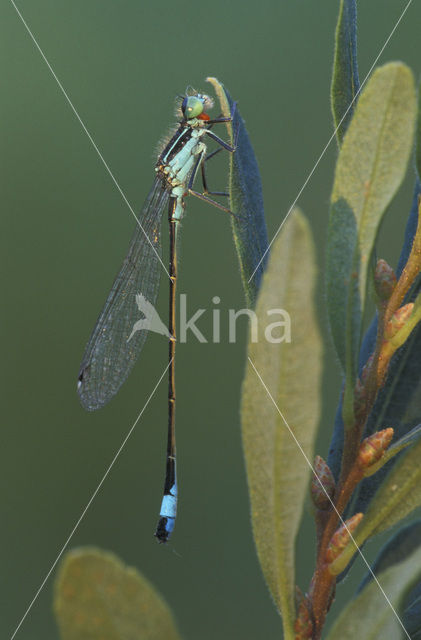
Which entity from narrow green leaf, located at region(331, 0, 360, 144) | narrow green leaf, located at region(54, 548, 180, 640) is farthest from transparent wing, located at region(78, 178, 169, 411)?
narrow green leaf, located at region(54, 548, 180, 640)

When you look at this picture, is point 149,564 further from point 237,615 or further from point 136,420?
point 136,420

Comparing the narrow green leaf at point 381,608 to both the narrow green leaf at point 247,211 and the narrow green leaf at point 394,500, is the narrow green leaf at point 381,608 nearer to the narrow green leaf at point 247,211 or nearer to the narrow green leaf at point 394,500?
the narrow green leaf at point 394,500

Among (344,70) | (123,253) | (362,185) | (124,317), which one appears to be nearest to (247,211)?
(344,70)

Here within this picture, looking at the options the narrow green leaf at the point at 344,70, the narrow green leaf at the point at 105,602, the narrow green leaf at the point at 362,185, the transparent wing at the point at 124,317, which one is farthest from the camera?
the transparent wing at the point at 124,317

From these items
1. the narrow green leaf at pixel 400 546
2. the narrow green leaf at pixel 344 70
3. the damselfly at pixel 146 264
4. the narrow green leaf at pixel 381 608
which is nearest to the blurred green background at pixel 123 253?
the damselfly at pixel 146 264

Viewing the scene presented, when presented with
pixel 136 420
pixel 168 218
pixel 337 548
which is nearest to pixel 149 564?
pixel 136 420

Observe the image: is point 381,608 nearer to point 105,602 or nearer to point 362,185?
point 105,602
